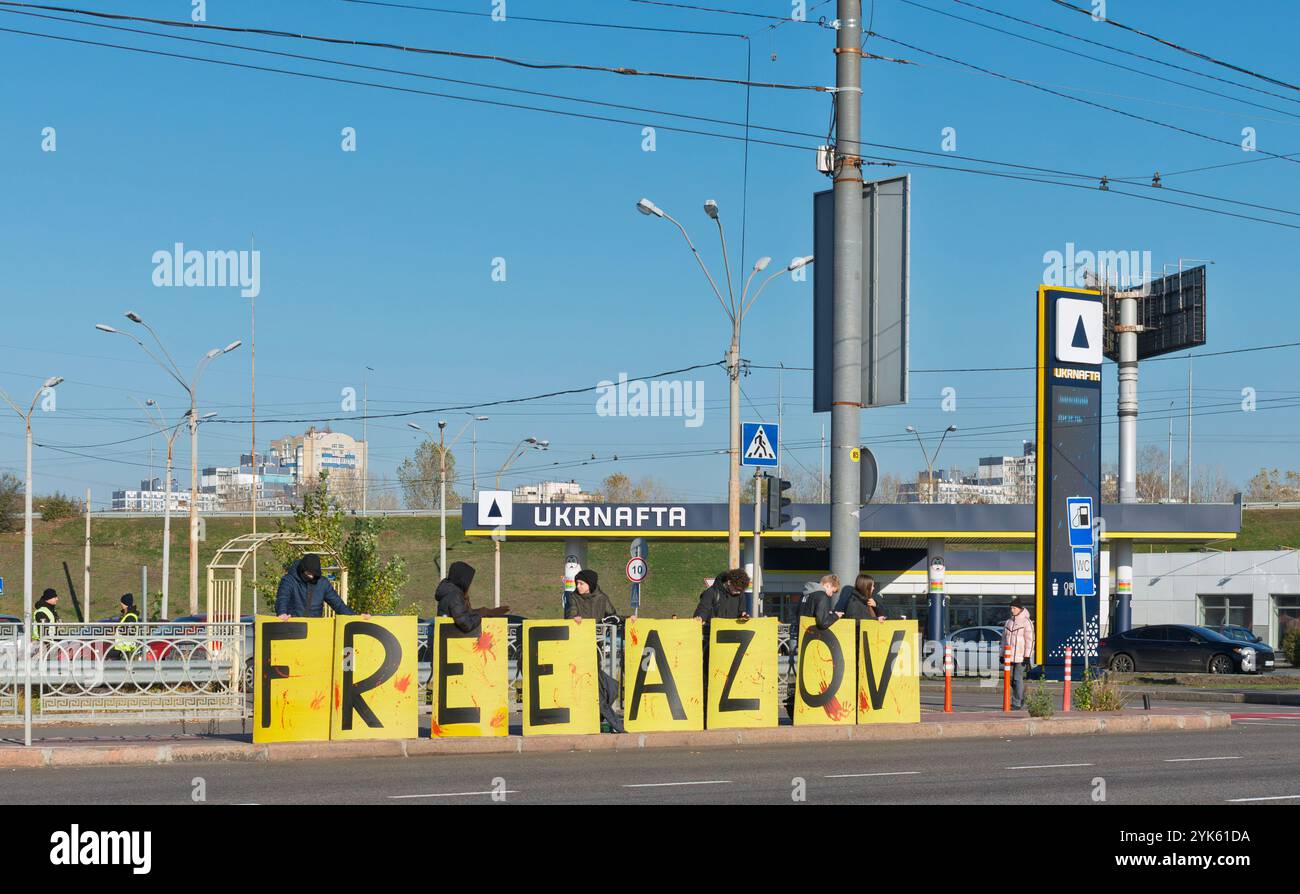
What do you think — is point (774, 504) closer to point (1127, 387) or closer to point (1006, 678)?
point (1006, 678)

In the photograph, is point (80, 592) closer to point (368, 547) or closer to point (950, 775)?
point (368, 547)

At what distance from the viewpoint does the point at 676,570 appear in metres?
85.2

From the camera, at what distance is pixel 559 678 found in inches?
609

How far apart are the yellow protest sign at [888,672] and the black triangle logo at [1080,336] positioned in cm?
1638

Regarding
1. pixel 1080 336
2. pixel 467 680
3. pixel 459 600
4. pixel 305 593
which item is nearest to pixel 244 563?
pixel 305 593

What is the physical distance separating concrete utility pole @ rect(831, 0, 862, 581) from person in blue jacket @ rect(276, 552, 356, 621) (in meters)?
5.90

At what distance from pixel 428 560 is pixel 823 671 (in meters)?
72.4

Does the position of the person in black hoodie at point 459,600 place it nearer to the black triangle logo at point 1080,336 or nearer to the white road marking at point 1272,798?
the white road marking at point 1272,798

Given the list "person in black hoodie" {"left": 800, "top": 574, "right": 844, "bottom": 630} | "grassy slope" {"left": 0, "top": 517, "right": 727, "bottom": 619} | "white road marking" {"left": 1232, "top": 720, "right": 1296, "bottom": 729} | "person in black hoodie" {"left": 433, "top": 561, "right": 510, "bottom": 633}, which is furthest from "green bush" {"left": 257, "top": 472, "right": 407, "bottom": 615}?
"grassy slope" {"left": 0, "top": 517, "right": 727, "bottom": 619}

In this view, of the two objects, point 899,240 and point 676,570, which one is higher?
point 899,240

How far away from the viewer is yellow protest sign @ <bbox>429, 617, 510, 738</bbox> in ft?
49.4
